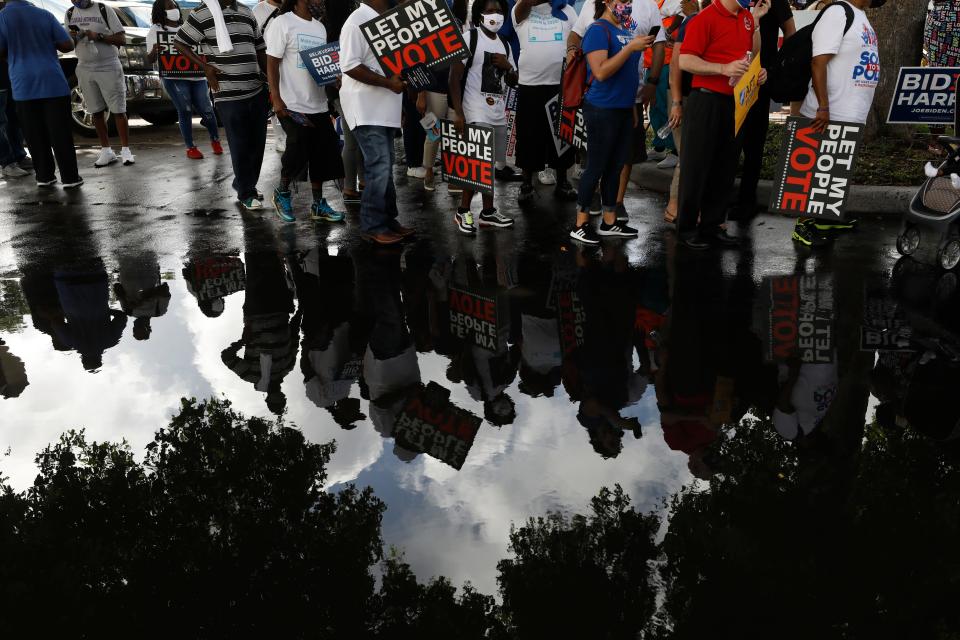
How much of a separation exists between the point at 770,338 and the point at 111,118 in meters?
11.5

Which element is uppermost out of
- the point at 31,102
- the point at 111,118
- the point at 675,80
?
the point at 675,80

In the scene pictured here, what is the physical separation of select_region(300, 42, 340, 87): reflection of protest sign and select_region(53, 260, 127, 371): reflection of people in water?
2349 millimetres

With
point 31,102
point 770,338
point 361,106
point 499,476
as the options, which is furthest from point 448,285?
point 31,102

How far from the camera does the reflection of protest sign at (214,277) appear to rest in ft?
20.3

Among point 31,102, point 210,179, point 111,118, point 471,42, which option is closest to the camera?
point 471,42

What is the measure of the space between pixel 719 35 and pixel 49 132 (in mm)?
7075

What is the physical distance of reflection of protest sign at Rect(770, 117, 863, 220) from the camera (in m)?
6.77

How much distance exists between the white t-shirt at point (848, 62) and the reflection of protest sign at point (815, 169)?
14 cm

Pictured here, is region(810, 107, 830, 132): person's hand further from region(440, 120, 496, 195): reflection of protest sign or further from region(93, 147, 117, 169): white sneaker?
region(93, 147, 117, 169): white sneaker

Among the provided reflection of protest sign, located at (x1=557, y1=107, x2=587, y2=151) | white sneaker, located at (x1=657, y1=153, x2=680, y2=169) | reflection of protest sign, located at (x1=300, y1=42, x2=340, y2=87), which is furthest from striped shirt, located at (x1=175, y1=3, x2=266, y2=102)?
white sneaker, located at (x1=657, y1=153, x2=680, y2=169)

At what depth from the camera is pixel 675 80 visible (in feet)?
22.5

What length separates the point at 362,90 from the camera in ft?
22.2

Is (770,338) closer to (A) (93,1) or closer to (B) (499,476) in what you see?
(B) (499,476)

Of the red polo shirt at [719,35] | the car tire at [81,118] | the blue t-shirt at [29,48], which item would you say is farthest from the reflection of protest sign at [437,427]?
the car tire at [81,118]
